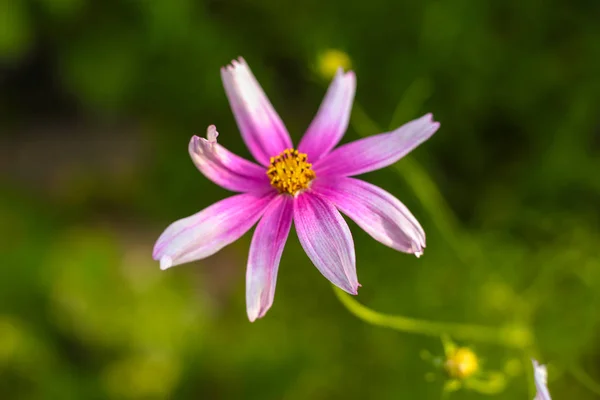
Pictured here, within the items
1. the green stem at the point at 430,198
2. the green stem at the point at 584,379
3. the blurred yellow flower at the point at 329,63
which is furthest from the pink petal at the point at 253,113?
the green stem at the point at 584,379

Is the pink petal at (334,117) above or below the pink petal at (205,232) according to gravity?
above

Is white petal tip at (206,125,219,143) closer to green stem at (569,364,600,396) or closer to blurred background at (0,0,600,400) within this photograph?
blurred background at (0,0,600,400)

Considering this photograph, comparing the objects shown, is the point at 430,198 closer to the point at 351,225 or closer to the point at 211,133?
the point at 351,225

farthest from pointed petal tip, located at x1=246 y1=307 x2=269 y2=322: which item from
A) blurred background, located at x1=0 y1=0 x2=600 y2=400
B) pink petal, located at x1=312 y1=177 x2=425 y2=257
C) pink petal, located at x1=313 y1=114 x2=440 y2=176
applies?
blurred background, located at x1=0 y1=0 x2=600 y2=400

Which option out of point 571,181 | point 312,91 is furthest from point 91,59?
point 571,181

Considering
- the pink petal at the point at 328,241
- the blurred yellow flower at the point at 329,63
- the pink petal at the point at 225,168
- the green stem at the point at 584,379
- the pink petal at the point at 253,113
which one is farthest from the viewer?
the blurred yellow flower at the point at 329,63

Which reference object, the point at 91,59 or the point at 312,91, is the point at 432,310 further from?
the point at 91,59

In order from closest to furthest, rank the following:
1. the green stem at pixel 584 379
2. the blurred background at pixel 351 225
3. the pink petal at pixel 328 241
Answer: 1. the pink petal at pixel 328 241
2. the green stem at pixel 584 379
3. the blurred background at pixel 351 225

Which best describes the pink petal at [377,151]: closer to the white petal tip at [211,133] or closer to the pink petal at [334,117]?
the pink petal at [334,117]
